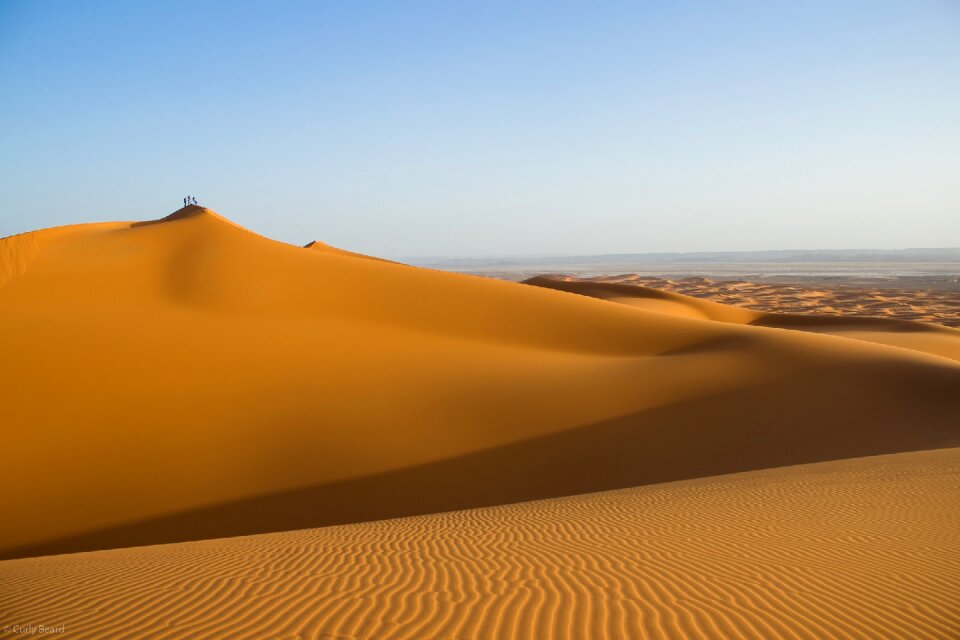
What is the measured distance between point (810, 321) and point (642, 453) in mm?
24073

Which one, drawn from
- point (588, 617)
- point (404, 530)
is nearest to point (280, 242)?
point (404, 530)

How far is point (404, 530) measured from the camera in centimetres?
827

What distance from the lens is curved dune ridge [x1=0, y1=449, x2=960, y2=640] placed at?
459 centimetres

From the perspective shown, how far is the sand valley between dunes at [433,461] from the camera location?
5.05 m

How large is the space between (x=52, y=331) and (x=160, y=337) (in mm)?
2272

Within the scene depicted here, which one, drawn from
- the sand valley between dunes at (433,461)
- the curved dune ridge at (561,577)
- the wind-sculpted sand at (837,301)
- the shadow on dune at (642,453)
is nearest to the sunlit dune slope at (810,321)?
the wind-sculpted sand at (837,301)

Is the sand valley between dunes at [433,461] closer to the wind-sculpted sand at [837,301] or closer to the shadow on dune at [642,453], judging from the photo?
the shadow on dune at [642,453]

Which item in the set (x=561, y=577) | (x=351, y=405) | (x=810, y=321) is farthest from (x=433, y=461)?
(x=810, y=321)

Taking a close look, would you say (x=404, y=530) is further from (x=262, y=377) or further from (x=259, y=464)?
(x=262, y=377)

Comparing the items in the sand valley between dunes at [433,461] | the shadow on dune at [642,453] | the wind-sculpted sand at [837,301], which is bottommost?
the wind-sculpted sand at [837,301]

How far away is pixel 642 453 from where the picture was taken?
502 inches

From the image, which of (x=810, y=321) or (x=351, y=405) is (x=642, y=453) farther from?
(x=810, y=321)

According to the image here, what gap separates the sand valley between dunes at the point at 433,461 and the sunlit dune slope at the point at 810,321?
10913 millimetres

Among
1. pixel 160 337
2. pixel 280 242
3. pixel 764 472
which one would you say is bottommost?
pixel 764 472
